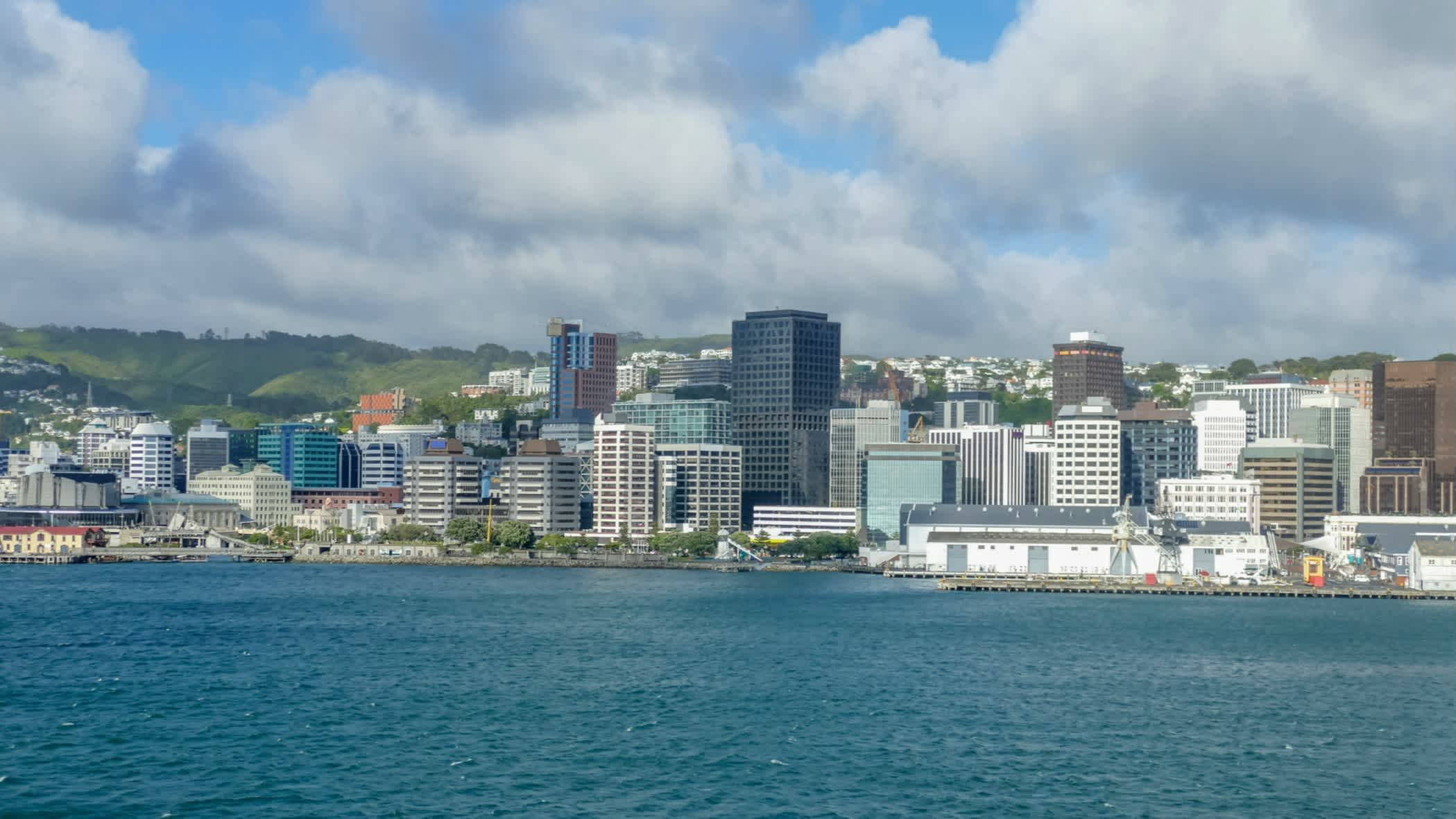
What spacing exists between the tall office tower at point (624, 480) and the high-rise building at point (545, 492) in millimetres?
1971

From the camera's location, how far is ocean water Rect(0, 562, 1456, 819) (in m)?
29.2

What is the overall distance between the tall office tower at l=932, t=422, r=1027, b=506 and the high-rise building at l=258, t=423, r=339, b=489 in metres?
62.1

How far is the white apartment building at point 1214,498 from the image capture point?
114 meters

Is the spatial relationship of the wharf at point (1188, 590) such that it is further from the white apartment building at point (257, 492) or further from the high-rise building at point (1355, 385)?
the high-rise building at point (1355, 385)

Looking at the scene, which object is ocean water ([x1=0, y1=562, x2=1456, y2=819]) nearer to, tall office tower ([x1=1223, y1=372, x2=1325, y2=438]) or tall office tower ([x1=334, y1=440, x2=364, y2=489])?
tall office tower ([x1=1223, y1=372, x2=1325, y2=438])

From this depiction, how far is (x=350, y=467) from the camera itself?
16538 centimetres

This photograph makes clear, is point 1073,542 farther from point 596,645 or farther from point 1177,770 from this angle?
point 1177,770

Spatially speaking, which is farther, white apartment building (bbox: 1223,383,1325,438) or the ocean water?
white apartment building (bbox: 1223,383,1325,438)

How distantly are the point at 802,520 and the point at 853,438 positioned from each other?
1467 centimetres

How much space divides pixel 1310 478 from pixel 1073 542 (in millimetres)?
40289

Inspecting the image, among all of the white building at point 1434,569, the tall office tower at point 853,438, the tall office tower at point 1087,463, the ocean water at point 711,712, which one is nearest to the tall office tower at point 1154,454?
the tall office tower at point 1087,463

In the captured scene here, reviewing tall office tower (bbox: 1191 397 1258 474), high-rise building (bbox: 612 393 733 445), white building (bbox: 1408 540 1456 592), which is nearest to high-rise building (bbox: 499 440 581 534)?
high-rise building (bbox: 612 393 733 445)

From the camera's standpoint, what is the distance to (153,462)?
545ft

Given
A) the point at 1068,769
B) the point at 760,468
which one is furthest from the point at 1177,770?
the point at 760,468
